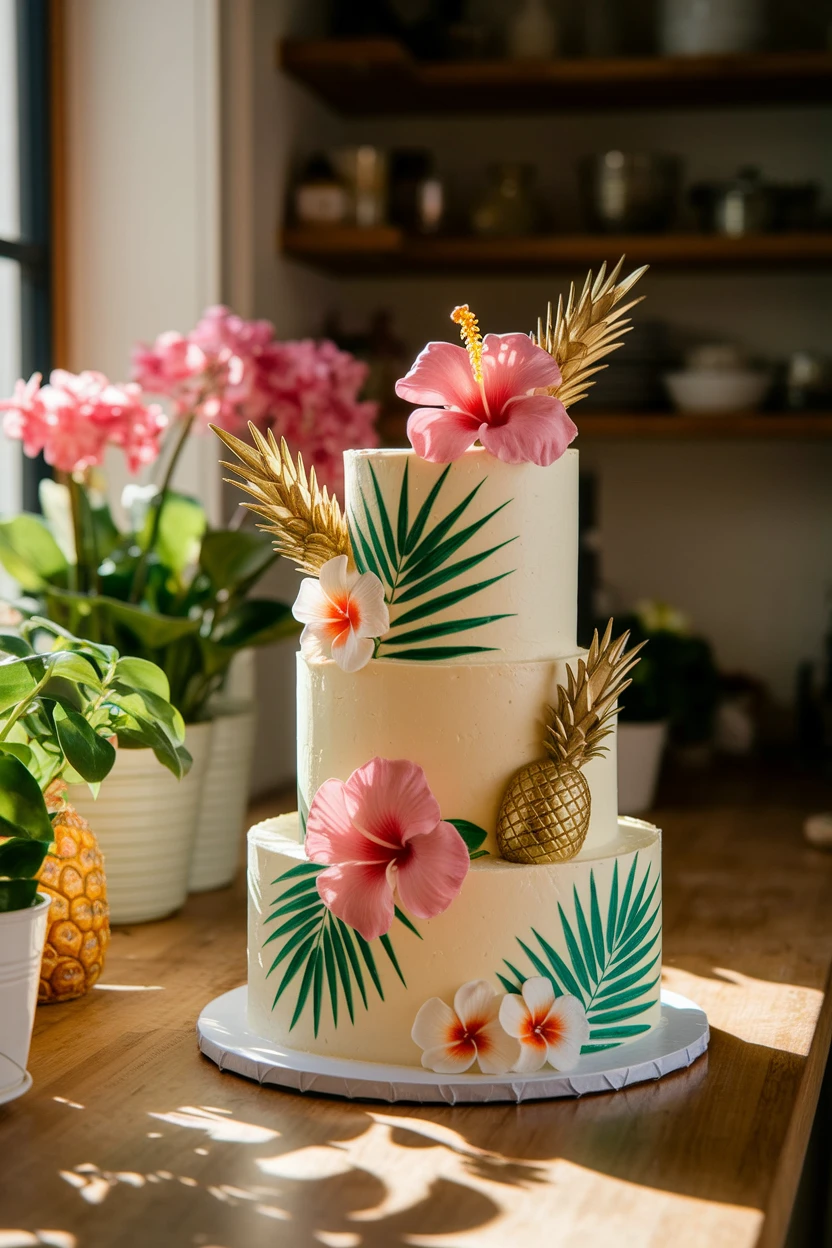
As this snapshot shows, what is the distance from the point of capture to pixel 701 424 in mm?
2459

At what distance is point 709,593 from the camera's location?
2775mm

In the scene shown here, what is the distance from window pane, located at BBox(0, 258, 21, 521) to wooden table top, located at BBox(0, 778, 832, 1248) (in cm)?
89

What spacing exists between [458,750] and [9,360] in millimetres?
1198

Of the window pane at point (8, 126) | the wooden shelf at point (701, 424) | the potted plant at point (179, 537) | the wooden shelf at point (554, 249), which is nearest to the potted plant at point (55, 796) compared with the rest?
the potted plant at point (179, 537)

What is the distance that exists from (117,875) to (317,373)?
57 cm

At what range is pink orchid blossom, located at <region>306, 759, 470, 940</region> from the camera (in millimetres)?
1009

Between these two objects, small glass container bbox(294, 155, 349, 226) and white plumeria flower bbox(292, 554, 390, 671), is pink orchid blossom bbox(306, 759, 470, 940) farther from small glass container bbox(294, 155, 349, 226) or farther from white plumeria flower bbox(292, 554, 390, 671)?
small glass container bbox(294, 155, 349, 226)

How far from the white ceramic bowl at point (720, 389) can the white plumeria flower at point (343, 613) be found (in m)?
1.52

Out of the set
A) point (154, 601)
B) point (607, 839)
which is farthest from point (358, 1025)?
point (154, 601)

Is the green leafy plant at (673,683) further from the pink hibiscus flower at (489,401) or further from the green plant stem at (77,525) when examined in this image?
the pink hibiscus flower at (489,401)

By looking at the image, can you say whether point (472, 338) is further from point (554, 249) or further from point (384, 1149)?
point (554, 249)

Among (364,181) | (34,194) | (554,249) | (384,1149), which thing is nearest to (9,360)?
(34,194)

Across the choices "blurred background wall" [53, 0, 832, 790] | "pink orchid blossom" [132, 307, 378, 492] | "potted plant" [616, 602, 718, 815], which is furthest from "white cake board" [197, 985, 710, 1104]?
"blurred background wall" [53, 0, 832, 790]

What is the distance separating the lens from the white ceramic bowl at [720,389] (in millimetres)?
2477
